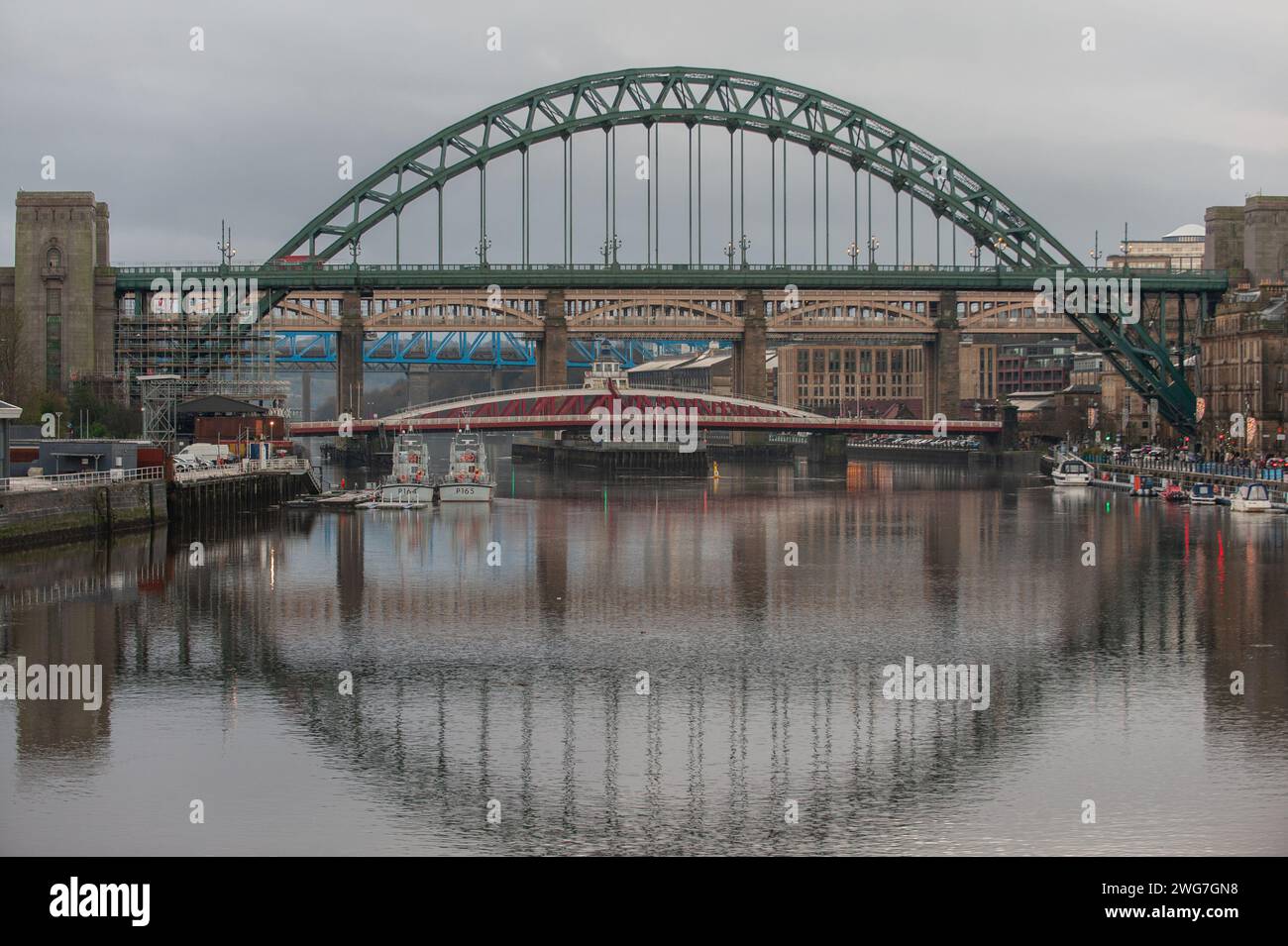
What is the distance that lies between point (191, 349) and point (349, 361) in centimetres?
2369

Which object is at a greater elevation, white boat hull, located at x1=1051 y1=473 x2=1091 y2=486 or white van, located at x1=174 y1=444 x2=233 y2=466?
white van, located at x1=174 y1=444 x2=233 y2=466

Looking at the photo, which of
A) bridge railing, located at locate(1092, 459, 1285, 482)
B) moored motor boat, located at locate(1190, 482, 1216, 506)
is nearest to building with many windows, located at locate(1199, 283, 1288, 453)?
bridge railing, located at locate(1092, 459, 1285, 482)

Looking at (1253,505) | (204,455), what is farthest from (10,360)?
(1253,505)

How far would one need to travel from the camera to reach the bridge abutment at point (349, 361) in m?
149

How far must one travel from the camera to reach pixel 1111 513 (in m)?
91.0

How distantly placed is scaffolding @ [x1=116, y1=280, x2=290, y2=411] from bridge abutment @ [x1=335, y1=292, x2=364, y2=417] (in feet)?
49.9

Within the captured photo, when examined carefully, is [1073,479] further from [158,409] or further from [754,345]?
[158,409]

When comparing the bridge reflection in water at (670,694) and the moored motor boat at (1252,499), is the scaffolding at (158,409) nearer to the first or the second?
the bridge reflection in water at (670,694)

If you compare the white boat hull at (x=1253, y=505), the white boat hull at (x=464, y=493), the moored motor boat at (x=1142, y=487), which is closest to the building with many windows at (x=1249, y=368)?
the moored motor boat at (x=1142, y=487)

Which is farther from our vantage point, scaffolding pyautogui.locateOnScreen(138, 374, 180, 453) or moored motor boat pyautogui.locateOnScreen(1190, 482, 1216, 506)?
moored motor boat pyautogui.locateOnScreen(1190, 482, 1216, 506)

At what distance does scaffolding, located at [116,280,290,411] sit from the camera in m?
126

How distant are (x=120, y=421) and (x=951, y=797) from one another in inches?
3666

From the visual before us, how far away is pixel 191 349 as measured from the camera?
422ft

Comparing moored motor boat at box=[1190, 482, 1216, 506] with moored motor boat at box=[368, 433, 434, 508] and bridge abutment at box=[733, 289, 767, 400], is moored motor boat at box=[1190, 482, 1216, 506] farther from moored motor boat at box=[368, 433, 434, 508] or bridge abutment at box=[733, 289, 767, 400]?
bridge abutment at box=[733, 289, 767, 400]
